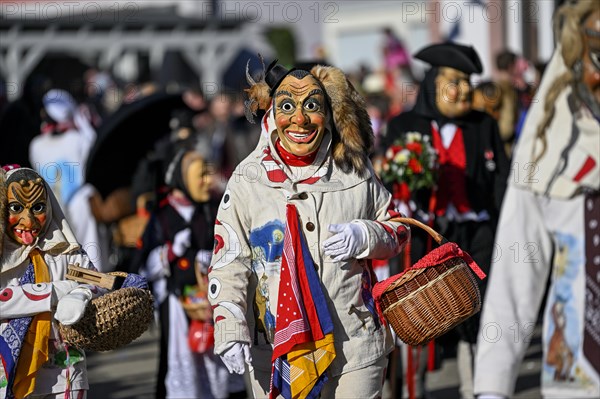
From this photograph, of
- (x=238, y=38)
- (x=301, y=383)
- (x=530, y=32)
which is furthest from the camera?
(x=238, y=38)

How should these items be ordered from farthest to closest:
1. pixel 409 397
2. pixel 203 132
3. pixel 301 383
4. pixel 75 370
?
pixel 203 132, pixel 409 397, pixel 75 370, pixel 301 383

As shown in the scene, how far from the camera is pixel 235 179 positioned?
18.6 feet

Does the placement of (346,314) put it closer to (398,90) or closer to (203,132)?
(398,90)

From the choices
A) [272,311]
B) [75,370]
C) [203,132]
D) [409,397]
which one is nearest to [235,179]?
[272,311]

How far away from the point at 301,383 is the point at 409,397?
119 inches

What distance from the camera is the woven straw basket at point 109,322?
543cm

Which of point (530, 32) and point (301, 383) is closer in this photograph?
point (301, 383)

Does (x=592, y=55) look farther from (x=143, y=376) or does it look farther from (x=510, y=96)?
(x=510, y=96)

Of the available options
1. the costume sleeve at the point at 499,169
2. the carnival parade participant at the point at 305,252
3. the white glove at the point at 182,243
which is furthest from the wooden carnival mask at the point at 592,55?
the white glove at the point at 182,243

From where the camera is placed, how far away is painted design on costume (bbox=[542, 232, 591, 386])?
530cm

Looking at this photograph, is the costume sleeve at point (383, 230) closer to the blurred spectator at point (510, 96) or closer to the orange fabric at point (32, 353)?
the orange fabric at point (32, 353)

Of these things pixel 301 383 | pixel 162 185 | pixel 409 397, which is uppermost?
pixel 162 185

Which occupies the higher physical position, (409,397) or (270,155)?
(270,155)

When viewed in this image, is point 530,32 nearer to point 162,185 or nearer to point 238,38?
point 162,185
